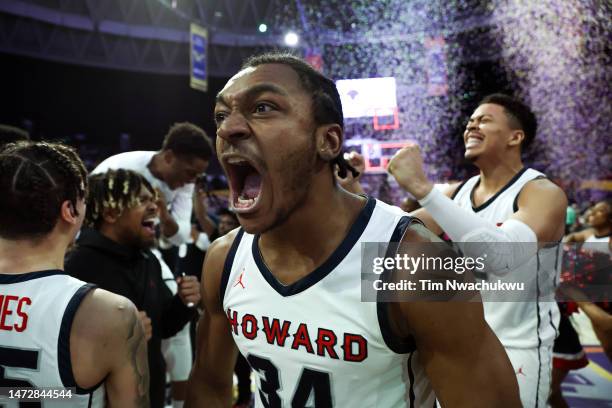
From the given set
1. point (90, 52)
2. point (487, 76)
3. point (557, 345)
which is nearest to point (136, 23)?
point (90, 52)

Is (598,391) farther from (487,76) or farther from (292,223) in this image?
(487,76)

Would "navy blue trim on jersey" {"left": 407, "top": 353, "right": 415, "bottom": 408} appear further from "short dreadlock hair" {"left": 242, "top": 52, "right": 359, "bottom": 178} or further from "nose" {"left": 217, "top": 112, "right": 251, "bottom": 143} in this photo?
"nose" {"left": 217, "top": 112, "right": 251, "bottom": 143}

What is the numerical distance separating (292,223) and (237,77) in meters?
0.43

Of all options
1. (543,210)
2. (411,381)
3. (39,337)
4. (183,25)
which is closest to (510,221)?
(543,210)

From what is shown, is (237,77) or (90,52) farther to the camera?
(90,52)

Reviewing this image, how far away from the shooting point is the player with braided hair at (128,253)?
2357 millimetres

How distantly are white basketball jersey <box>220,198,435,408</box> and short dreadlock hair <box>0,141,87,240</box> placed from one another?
642 millimetres

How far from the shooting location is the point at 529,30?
14141 millimetres

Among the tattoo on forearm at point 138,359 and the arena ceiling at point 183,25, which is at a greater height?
the arena ceiling at point 183,25

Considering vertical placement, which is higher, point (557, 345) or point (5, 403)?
point (5, 403)

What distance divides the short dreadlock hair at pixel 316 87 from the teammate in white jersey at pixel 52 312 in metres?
0.74

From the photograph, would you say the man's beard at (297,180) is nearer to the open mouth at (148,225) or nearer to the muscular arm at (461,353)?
the muscular arm at (461,353)

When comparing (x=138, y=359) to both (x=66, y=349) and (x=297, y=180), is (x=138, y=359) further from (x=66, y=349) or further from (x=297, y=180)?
(x=297, y=180)

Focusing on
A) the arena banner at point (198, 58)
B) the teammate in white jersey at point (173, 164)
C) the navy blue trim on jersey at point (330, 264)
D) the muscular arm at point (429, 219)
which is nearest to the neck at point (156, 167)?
the teammate in white jersey at point (173, 164)
